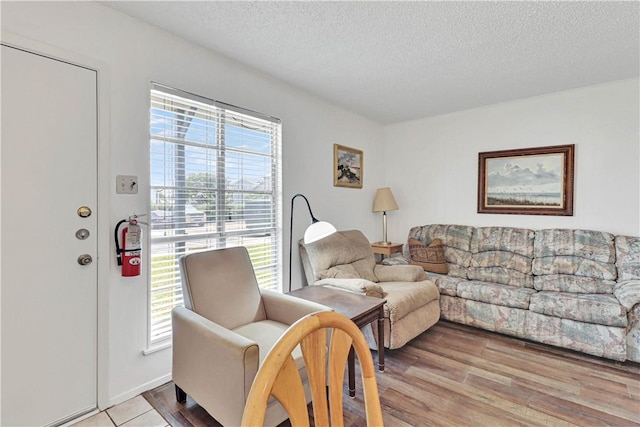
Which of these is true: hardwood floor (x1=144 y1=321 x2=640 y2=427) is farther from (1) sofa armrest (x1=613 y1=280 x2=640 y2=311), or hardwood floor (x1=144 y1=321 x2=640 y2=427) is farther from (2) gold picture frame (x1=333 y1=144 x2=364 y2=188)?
(2) gold picture frame (x1=333 y1=144 x2=364 y2=188)

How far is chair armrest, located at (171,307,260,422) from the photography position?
140cm

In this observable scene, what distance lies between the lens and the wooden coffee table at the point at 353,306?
1.99 m

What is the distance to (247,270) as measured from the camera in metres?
2.18

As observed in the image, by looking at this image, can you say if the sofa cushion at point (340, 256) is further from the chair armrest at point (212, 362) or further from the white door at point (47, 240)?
the white door at point (47, 240)

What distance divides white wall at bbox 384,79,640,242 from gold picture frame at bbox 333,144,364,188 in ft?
2.32

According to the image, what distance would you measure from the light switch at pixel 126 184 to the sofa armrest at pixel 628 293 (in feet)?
11.5

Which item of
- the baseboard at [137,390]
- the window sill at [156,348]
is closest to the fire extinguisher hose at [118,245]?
the window sill at [156,348]

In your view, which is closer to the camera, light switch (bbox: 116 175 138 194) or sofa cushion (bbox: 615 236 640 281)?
light switch (bbox: 116 175 138 194)

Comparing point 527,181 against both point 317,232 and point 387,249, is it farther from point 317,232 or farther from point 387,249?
point 317,232

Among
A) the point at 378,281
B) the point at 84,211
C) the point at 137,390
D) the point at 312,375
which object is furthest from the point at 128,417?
the point at 378,281

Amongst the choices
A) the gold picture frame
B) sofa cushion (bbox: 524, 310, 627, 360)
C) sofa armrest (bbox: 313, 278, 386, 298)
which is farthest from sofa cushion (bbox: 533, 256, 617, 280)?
the gold picture frame

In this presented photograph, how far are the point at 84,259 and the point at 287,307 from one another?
3.96 ft

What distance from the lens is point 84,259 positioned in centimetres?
179

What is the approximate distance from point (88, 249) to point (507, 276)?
3495mm
